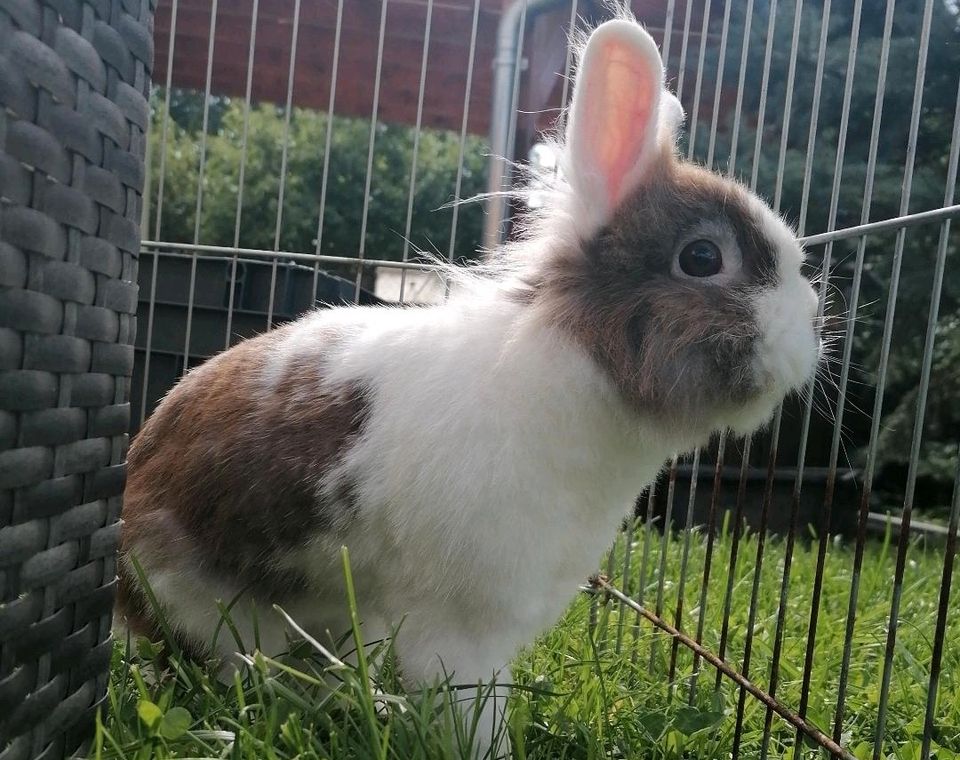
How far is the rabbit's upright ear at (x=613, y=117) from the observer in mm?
1363

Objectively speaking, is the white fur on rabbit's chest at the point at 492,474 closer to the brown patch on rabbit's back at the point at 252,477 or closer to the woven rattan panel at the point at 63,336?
the brown patch on rabbit's back at the point at 252,477

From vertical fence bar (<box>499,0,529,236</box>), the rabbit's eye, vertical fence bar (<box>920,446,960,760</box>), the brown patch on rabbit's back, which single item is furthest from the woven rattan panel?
vertical fence bar (<box>499,0,529,236</box>)

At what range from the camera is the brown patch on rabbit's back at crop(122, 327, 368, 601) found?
1.52m

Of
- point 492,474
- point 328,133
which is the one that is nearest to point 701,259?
point 492,474

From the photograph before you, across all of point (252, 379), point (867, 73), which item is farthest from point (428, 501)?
point (867, 73)

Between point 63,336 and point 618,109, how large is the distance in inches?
34.8

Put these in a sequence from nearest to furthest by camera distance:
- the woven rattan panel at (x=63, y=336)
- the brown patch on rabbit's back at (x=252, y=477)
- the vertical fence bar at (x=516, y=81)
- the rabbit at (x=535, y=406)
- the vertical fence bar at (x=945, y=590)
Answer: the woven rattan panel at (x=63, y=336) < the vertical fence bar at (x=945, y=590) < the rabbit at (x=535, y=406) < the brown patch on rabbit's back at (x=252, y=477) < the vertical fence bar at (x=516, y=81)

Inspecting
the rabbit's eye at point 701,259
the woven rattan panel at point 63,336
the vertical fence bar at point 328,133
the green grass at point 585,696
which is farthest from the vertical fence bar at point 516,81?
the woven rattan panel at point 63,336

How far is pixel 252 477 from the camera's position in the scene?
156 centimetres

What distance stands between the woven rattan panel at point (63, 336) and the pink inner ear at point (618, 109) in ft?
2.15

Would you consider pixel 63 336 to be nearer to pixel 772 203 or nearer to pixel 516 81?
pixel 516 81

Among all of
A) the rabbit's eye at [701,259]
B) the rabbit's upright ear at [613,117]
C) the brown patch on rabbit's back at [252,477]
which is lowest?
the brown patch on rabbit's back at [252,477]

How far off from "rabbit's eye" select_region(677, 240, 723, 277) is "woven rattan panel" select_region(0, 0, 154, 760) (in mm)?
799

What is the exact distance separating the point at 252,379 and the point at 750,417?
35.6 inches
